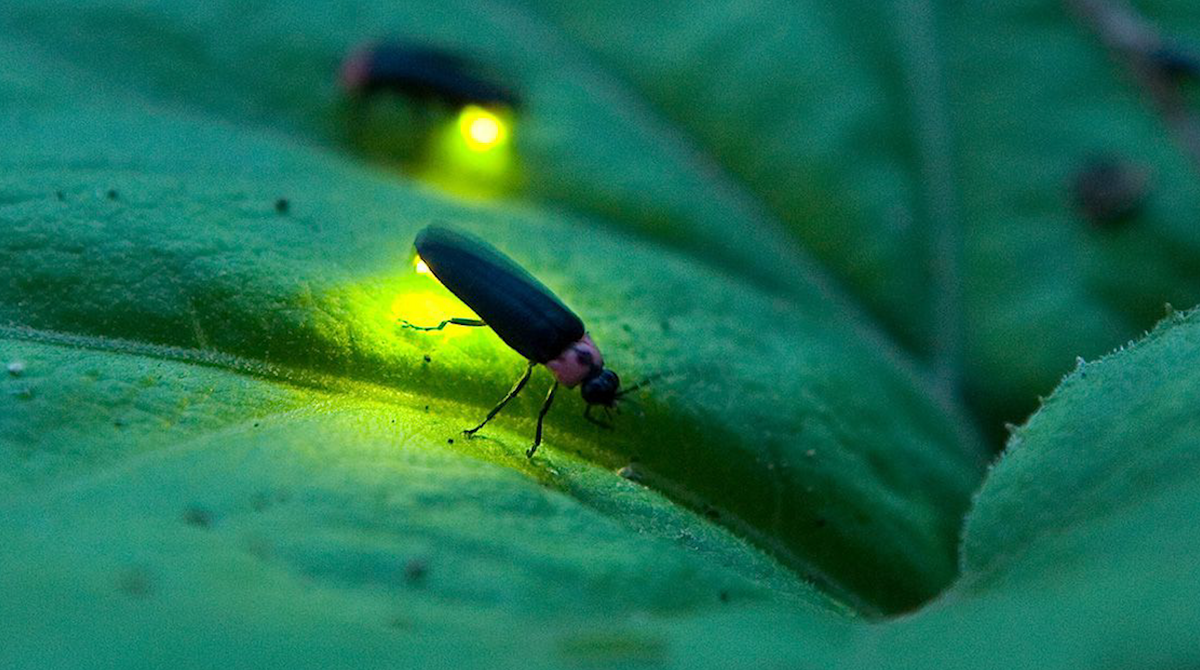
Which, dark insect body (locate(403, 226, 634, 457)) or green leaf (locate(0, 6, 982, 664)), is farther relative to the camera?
dark insect body (locate(403, 226, 634, 457))

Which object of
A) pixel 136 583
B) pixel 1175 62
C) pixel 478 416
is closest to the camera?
pixel 136 583

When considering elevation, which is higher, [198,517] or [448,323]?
[448,323]

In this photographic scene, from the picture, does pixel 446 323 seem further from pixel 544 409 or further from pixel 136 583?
pixel 136 583

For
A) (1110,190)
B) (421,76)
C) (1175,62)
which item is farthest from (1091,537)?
(1175,62)

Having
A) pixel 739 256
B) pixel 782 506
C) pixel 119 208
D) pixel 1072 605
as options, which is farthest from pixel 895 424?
pixel 119 208

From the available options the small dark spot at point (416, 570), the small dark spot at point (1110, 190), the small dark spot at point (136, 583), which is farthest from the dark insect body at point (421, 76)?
the small dark spot at point (136, 583)

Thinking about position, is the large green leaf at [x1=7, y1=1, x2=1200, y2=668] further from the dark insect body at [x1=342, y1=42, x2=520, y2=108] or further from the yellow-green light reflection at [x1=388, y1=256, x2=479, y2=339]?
the dark insect body at [x1=342, y1=42, x2=520, y2=108]

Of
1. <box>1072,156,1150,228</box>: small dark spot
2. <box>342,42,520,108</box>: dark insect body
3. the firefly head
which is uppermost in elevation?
<box>1072,156,1150,228</box>: small dark spot

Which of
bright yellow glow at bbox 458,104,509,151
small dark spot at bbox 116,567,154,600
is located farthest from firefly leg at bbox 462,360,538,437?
bright yellow glow at bbox 458,104,509,151
